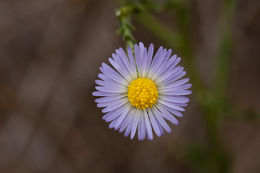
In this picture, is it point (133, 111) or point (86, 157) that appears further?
point (86, 157)

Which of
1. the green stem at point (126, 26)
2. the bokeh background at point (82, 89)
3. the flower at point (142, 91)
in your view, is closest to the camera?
the flower at point (142, 91)

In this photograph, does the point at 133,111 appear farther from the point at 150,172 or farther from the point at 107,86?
the point at 150,172

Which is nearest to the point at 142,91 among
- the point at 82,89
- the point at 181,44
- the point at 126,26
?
the point at 126,26

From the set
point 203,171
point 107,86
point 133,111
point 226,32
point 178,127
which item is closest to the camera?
point 107,86

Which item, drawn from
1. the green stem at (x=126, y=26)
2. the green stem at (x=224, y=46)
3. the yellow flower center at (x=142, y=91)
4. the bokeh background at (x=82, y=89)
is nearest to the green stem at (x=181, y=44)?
the green stem at (x=224, y=46)

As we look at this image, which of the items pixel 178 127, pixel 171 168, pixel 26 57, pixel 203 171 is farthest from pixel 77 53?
pixel 203 171

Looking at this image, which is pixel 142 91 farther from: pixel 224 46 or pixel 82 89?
pixel 82 89

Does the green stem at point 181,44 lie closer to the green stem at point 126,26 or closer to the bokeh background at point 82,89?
the green stem at point 126,26
